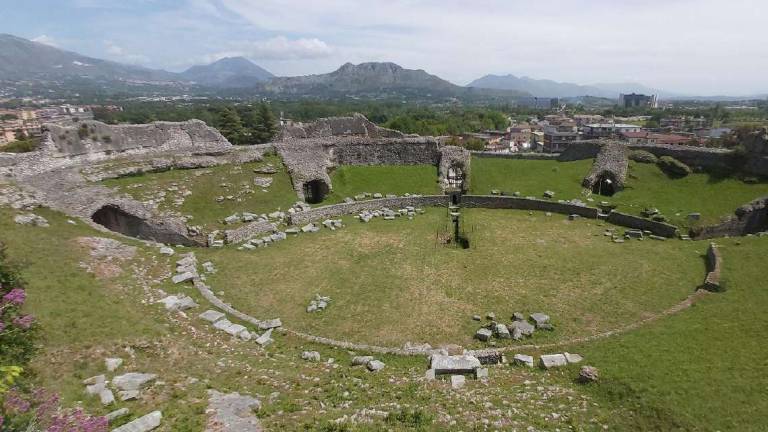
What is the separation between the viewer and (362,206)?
3406 centimetres

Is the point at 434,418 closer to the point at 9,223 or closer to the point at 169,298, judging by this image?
the point at 169,298

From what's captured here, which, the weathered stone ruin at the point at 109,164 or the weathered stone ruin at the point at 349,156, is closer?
the weathered stone ruin at the point at 109,164

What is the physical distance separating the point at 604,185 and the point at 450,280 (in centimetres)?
2287

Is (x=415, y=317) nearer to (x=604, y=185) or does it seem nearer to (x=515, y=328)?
(x=515, y=328)

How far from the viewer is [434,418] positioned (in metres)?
10.8

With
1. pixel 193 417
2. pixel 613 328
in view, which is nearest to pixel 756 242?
pixel 613 328

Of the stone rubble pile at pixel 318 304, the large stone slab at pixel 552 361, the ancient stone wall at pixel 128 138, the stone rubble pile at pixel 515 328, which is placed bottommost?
the stone rubble pile at pixel 318 304

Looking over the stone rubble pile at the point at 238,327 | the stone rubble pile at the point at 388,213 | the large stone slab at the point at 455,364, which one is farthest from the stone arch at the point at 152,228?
the large stone slab at the point at 455,364

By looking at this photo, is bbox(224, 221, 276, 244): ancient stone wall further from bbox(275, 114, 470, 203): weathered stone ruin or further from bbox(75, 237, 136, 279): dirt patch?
bbox(275, 114, 470, 203): weathered stone ruin

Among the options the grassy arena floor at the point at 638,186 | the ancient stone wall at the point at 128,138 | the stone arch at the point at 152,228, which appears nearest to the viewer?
the stone arch at the point at 152,228

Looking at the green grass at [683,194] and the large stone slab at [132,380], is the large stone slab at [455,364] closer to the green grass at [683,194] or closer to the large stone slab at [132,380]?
the large stone slab at [132,380]

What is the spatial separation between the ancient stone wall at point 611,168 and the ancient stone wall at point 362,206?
43.3 ft

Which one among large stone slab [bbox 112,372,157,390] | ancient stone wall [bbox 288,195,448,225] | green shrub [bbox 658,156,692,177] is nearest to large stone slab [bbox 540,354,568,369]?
large stone slab [bbox 112,372,157,390]

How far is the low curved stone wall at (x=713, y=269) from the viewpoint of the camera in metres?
18.2
